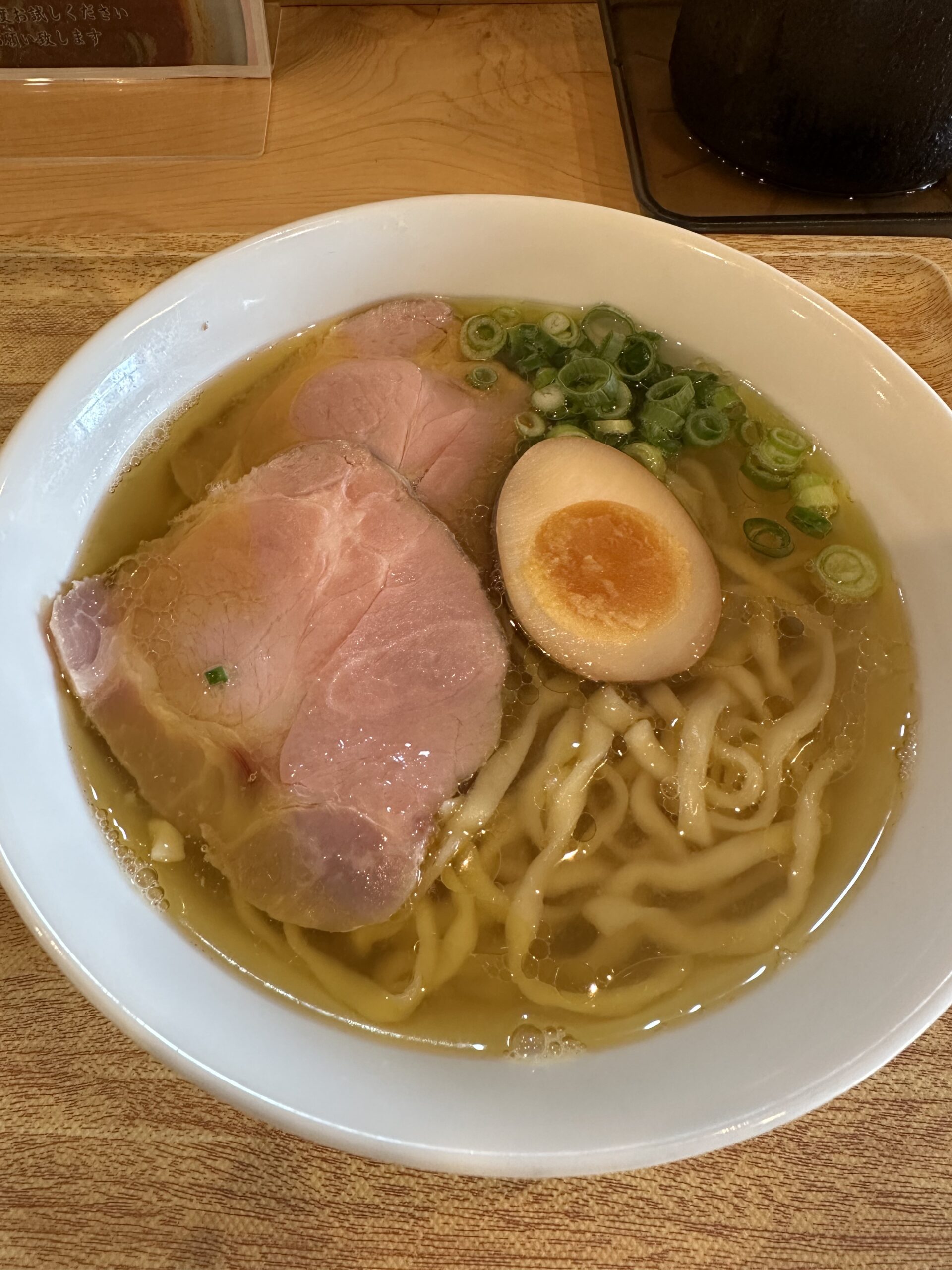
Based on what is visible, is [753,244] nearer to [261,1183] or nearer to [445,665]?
[445,665]

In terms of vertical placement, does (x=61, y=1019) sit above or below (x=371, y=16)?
below

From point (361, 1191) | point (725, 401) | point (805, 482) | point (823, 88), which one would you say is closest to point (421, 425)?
point (725, 401)

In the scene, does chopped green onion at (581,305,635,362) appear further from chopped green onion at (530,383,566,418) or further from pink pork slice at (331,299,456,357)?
pink pork slice at (331,299,456,357)

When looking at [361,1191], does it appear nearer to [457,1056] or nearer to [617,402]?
[457,1056]

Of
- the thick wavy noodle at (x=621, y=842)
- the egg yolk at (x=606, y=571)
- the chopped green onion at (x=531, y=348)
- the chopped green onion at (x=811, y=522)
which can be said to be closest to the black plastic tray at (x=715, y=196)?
the chopped green onion at (x=531, y=348)

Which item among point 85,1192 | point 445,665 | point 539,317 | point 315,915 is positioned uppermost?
point 539,317

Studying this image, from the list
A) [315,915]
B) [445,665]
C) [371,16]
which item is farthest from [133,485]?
[371,16]

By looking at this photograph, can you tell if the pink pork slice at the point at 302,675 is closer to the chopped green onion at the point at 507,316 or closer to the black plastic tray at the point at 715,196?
the chopped green onion at the point at 507,316
